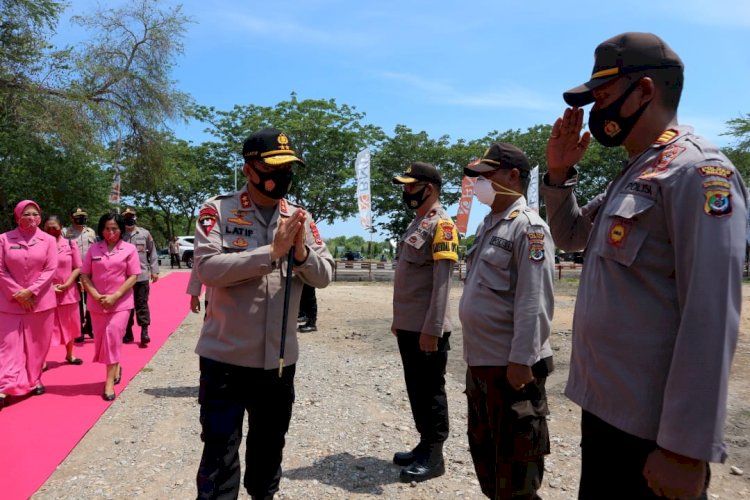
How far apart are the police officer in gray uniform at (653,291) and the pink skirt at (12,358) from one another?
510 centimetres

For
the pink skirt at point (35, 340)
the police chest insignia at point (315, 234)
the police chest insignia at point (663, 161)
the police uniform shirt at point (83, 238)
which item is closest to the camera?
the police chest insignia at point (663, 161)

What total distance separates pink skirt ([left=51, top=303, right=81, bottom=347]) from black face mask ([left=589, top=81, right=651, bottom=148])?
6286 mm

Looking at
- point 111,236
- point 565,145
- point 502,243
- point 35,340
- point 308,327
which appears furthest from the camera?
point 308,327

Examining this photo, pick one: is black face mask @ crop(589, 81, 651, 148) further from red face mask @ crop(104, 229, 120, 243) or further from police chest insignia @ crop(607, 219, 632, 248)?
red face mask @ crop(104, 229, 120, 243)

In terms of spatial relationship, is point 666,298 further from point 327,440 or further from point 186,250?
point 186,250

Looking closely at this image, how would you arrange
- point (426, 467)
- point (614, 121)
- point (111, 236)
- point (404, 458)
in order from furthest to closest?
point (111, 236) → point (404, 458) → point (426, 467) → point (614, 121)

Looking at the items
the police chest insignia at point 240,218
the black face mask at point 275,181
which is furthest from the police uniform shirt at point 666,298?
the police chest insignia at point 240,218

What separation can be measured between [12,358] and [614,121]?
543 centimetres

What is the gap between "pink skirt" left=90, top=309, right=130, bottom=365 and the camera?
5.31 metres

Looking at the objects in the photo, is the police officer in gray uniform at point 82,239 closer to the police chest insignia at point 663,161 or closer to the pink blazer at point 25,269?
the pink blazer at point 25,269

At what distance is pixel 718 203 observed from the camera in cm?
135

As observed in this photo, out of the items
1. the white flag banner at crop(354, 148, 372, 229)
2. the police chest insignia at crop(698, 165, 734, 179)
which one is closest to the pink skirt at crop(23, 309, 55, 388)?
the police chest insignia at crop(698, 165, 734, 179)

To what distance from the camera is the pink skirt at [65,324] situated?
20.7 feet

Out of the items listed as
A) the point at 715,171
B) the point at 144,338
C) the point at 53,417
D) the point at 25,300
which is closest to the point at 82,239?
the point at 144,338
